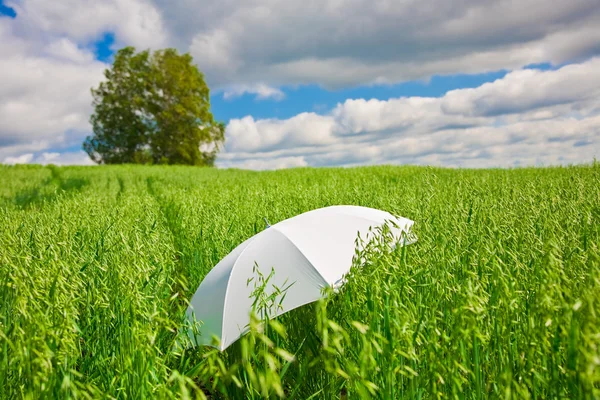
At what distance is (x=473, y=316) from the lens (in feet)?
6.28

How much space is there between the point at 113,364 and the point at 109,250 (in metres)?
1.74

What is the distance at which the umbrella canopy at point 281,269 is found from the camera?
3.06 m

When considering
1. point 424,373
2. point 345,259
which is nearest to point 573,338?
point 424,373

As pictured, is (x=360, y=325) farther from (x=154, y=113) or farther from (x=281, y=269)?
(x=154, y=113)

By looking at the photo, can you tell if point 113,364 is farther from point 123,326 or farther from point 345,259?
point 345,259

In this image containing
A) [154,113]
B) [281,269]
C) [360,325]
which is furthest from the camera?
[154,113]

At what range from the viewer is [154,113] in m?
41.6

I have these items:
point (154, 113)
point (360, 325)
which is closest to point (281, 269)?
point (360, 325)

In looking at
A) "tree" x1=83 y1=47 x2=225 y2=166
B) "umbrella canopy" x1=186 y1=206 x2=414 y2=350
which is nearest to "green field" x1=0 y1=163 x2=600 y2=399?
"umbrella canopy" x1=186 y1=206 x2=414 y2=350

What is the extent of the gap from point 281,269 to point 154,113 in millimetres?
41308

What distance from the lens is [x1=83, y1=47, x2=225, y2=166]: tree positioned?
4112cm

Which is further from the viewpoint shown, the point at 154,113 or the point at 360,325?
the point at 154,113

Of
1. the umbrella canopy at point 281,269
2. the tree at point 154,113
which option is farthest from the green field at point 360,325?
the tree at point 154,113

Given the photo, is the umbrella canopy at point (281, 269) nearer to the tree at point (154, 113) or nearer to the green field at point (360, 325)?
the green field at point (360, 325)
